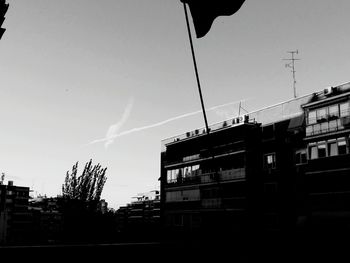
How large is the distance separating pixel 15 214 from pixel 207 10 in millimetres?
135598

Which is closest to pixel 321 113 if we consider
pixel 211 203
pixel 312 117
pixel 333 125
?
pixel 312 117

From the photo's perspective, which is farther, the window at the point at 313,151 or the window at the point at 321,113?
the window at the point at 313,151

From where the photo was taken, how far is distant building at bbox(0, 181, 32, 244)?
4609 inches

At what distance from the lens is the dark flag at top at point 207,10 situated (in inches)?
74.9

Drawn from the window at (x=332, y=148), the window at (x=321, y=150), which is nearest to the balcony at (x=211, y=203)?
the window at (x=321, y=150)

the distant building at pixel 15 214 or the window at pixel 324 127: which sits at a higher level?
the window at pixel 324 127

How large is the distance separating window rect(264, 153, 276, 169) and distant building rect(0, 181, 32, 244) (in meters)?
94.2

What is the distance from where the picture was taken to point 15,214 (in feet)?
417

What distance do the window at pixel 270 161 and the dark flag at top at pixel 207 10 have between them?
114 ft

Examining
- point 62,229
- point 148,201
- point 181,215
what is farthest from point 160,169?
point 148,201

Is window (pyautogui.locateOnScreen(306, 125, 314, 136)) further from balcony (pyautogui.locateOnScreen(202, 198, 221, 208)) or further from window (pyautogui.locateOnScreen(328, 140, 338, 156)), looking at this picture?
balcony (pyautogui.locateOnScreen(202, 198, 221, 208))

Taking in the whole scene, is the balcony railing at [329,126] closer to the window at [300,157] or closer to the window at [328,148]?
the window at [328,148]

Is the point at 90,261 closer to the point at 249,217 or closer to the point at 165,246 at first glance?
the point at 165,246

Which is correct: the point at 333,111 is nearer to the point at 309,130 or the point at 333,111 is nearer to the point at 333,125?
the point at 333,125
